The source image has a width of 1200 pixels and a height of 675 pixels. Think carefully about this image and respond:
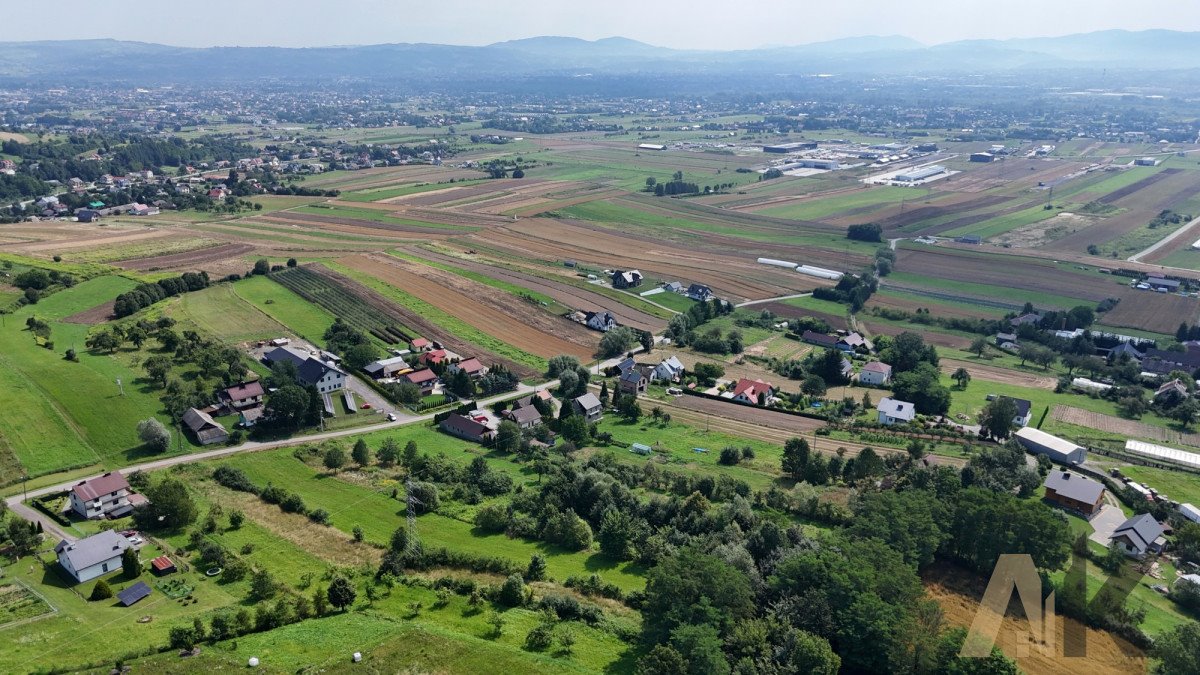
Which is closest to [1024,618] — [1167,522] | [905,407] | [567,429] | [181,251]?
[1167,522]

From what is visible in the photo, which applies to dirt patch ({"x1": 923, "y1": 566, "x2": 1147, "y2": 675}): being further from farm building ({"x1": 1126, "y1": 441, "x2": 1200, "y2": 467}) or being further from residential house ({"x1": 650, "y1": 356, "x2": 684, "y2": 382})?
residential house ({"x1": 650, "y1": 356, "x2": 684, "y2": 382})

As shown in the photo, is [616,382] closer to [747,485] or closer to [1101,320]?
[747,485]

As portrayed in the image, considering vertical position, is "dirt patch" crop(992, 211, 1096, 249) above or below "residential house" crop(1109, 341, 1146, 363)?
above

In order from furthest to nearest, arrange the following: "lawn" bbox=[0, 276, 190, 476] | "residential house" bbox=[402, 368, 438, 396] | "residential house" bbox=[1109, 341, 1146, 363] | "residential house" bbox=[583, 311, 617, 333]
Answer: "residential house" bbox=[583, 311, 617, 333], "residential house" bbox=[1109, 341, 1146, 363], "residential house" bbox=[402, 368, 438, 396], "lawn" bbox=[0, 276, 190, 476]

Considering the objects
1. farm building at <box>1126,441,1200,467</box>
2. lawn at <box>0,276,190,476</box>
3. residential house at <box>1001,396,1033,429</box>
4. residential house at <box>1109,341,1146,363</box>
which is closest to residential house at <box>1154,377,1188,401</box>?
residential house at <box>1109,341,1146,363</box>

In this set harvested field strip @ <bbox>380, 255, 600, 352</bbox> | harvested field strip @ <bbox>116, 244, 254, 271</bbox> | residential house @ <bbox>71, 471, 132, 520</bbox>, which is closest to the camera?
residential house @ <bbox>71, 471, 132, 520</bbox>

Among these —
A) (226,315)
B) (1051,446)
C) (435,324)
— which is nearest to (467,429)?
(435,324)

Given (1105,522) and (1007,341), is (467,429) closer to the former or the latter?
(1105,522)
